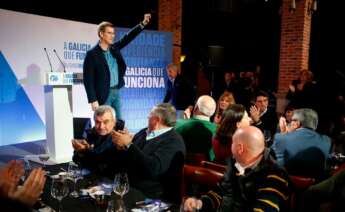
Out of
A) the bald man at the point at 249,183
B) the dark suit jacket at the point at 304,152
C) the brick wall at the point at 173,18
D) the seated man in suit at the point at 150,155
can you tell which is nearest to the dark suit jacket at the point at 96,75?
the seated man in suit at the point at 150,155

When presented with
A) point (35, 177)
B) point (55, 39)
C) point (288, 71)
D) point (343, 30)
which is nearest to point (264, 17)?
point (343, 30)

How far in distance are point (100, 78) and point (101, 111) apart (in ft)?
5.93

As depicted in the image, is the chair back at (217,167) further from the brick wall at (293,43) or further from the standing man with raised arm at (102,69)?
the brick wall at (293,43)

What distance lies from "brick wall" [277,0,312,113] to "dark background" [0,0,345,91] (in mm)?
746

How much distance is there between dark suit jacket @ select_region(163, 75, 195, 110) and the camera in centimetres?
632

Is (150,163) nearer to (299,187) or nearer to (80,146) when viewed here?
(80,146)

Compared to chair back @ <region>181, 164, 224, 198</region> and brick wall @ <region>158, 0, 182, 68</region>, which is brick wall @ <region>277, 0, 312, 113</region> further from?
chair back @ <region>181, 164, 224, 198</region>

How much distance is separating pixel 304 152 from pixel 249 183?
1.23 meters

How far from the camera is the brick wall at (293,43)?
7.68 meters

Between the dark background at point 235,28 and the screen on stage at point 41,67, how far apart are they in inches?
71.8

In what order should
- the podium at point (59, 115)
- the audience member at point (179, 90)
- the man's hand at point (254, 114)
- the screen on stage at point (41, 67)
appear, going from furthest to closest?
the audience member at point (179, 90), the screen on stage at point (41, 67), the podium at point (59, 115), the man's hand at point (254, 114)

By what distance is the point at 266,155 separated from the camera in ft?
6.79

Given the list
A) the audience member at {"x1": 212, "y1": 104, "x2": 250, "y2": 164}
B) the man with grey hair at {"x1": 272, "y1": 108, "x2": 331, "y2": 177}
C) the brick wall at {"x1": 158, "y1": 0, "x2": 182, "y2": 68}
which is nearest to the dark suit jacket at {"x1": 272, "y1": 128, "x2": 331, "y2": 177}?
the man with grey hair at {"x1": 272, "y1": 108, "x2": 331, "y2": 177}

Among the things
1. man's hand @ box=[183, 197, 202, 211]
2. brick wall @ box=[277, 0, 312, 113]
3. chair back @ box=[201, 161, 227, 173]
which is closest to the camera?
man's hand @ box=[183, 197, 202, 211]
